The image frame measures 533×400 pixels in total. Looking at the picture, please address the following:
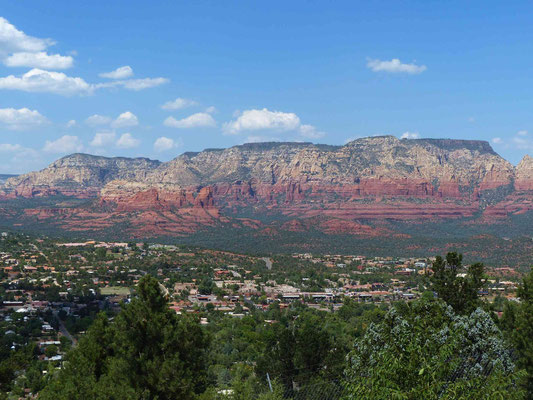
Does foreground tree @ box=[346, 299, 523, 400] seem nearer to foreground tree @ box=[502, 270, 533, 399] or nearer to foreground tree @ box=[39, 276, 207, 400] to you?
foreground tree @ box=[502, 270, 533, 399]

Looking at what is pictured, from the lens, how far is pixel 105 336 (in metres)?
28.7

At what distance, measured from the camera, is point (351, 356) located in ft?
47.5

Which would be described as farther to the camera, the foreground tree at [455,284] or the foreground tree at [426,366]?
the foreground tree at [455,284]

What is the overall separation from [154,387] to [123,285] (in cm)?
8746

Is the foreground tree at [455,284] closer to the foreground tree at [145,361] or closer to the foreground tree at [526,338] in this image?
the foreground tree at [526,338]

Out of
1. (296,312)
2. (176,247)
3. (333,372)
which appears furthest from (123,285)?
(333,372)

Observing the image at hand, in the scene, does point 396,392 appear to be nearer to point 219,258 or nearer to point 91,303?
point 91,303

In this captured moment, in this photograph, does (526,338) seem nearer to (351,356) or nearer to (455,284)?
(455,284)

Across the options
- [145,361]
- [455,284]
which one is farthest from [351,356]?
[455,284]

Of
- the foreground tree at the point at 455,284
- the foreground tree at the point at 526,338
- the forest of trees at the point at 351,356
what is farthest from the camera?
A: the foreground tree at the point at 455,284

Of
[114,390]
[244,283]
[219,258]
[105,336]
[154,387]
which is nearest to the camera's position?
[114,390]

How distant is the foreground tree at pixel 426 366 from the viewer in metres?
11.8

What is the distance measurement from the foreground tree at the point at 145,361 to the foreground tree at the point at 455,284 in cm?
1366

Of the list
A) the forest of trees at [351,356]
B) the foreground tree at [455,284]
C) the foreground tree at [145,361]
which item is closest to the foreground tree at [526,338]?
the forest of trees at [351,356]
